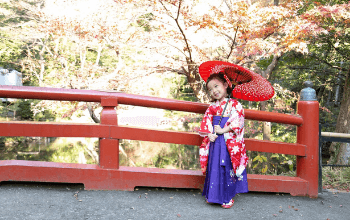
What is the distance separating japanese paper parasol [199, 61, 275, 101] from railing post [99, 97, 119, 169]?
Result: 93cm

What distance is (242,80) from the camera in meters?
2.81

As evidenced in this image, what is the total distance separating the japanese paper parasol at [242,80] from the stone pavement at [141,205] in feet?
3.39

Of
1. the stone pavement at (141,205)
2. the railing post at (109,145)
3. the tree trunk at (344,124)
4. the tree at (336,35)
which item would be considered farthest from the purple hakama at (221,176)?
the tree trunk at (344,124)

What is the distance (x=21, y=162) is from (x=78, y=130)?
24.1 inches

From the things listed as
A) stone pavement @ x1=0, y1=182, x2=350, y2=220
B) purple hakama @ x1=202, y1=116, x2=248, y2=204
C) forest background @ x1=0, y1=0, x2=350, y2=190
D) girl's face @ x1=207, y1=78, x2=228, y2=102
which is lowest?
stone pavement @ x1=0, y1=182, x2=350, y2=220

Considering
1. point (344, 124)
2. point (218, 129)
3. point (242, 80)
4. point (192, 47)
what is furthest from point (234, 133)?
point (344, 124)

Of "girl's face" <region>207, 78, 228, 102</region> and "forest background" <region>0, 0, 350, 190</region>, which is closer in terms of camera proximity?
"girl's face" <region>207, 78, 228, 102</region>

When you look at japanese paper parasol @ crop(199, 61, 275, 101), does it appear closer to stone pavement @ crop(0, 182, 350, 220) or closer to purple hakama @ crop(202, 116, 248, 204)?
purple hakama @ crop(202, 116, 248, 204)

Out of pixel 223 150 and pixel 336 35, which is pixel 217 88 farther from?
pixel 336 35

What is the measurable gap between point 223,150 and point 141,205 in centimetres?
85

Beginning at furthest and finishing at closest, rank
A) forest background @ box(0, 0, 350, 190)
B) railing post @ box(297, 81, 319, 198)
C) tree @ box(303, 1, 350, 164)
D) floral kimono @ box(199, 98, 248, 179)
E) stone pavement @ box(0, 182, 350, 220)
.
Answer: forest background @ box(0, 0, 350, 190)
tree @ box(303, 1, 350, 164)
railing post @ box(297, 81, 319, 198)
floral kimono @ box(199, 98, 248, 179)
stone pavement @ box(0, 182, 350, 220)

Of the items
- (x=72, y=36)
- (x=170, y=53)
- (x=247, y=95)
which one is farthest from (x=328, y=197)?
(x=72, y=36)

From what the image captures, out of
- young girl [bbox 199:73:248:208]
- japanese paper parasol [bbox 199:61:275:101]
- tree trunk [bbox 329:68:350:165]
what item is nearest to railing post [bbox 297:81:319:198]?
japanese paper parasol [bbox 199:61:275:101]

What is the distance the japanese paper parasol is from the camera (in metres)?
2.67
